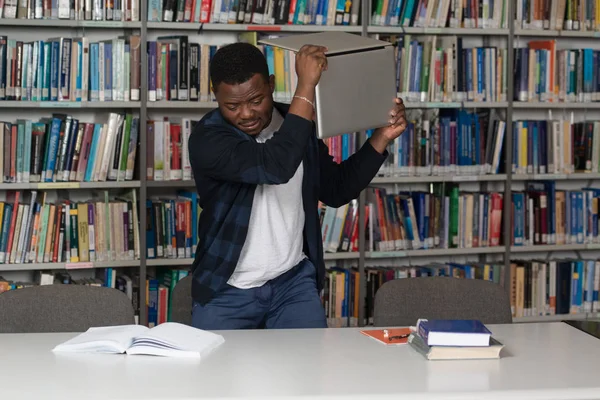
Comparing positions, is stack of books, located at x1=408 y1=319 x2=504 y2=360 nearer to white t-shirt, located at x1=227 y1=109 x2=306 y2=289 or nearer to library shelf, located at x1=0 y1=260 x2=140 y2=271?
white t-shirt, located at x1=227 y1=109 x2=306 y2=289

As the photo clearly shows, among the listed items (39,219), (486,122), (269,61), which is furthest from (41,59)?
(486,122)

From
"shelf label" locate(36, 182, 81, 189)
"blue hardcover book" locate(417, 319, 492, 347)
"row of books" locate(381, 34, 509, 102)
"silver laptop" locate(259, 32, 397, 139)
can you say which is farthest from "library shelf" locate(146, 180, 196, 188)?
"blue hardcover book" locate(417, 319, 492, 347)

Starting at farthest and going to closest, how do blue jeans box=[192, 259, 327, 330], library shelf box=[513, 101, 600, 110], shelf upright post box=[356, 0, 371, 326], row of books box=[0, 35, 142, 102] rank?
library shelf box=[513, 101, 600, 110] → shelf upright post box=[356, 0, 371, 326] → row of books box=[0, 35, 142, 102] → blue jeans box=[192, 259, 327, 330]

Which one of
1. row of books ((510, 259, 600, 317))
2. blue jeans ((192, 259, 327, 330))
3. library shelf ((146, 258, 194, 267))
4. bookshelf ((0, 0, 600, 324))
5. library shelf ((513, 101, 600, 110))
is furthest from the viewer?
row of books ((510, 259, 600, 317))

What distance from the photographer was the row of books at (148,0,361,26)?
13.1 ft

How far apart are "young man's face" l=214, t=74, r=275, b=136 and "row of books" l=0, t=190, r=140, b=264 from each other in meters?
1.54

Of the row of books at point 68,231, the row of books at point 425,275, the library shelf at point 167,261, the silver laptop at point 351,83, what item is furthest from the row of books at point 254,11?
the silver laptop at point 351,83

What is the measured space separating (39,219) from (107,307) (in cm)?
151

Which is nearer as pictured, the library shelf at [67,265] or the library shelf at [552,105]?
the library shelf at [67,265]

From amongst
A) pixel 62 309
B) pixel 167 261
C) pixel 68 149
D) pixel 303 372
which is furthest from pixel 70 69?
pixel 303 372

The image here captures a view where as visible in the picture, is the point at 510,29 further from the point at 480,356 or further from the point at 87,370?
the point at 87,370

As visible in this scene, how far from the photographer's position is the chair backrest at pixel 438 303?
268cm

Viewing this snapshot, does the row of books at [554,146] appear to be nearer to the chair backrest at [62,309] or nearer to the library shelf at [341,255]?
the library shelf at [341,255]

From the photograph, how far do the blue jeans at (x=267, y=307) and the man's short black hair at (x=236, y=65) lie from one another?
60cm
